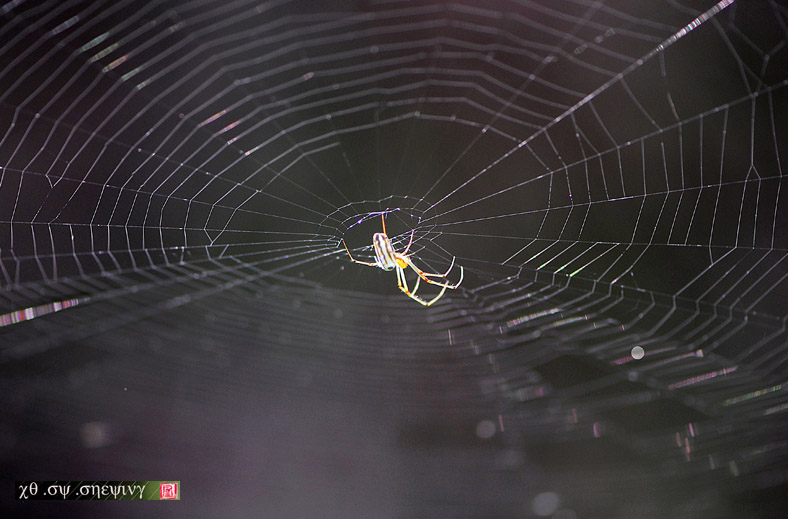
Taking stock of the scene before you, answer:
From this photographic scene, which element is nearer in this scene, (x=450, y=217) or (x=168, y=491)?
(x=168, y=491)

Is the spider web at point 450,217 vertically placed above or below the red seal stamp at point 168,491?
above

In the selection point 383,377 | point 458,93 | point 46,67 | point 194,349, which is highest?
point 46,67

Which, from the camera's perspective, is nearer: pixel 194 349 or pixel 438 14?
pixel 438 14

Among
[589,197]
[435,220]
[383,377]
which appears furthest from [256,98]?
[589,197]

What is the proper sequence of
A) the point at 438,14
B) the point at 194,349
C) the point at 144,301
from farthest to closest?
the point at 194,349 → the point at 144,301 → the point at 438,14

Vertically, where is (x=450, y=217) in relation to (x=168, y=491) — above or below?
above

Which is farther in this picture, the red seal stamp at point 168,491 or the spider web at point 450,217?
the spider web at point 450,217

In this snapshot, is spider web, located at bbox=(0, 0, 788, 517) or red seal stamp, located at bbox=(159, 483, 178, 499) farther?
spider web, located at bbox=(0, 0, 788, 517)

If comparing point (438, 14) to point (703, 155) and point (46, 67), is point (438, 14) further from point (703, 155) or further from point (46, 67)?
point (46, 67)
